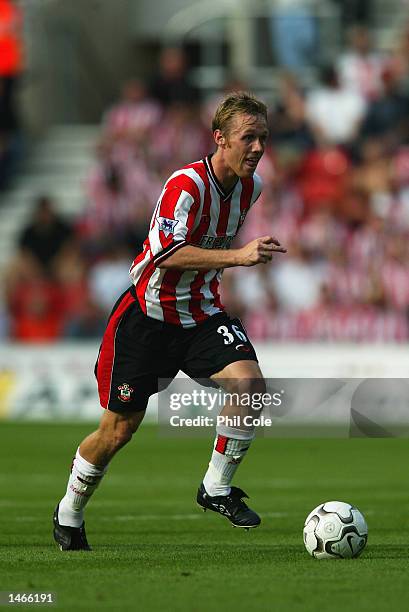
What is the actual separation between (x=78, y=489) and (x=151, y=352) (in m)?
0.87

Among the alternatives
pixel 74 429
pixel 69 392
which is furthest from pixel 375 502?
pixel 69 392

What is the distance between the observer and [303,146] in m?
20.5

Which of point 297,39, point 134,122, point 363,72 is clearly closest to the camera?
point 363,72

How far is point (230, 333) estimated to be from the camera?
798 cm

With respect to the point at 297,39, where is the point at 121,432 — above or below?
below

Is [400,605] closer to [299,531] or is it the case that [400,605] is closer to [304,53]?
[299,531]

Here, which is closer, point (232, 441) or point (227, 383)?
point (227, 383)

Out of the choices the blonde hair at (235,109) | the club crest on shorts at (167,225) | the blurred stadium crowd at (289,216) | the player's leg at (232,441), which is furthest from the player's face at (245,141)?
the blurred stadium crowd at (289,216)

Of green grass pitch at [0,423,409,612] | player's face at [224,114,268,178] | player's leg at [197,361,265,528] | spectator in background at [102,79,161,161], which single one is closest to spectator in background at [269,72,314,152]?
spectator in background at [102,79,161,161]

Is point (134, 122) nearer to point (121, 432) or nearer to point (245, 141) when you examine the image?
point (245, 141)

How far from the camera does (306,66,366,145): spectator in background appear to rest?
68.4 feet

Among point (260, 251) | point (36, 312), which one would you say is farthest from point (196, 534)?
point (36, 312)

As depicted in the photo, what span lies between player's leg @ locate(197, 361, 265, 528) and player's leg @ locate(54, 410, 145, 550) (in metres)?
0.48

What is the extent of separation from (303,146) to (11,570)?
14.0 meters
